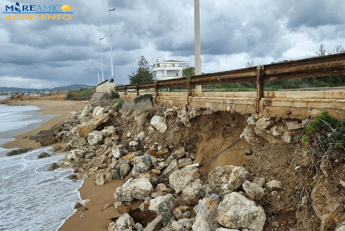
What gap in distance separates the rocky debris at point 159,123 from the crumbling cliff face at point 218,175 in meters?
0.04

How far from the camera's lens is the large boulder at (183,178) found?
19.2ft

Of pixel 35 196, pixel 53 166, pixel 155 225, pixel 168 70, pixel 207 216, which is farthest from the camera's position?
pixel 168 70

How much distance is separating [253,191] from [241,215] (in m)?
0.60

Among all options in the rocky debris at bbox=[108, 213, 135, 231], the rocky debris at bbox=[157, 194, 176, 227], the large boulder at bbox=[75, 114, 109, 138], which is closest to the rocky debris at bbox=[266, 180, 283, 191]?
the rocky debris at bbox=[157, 194, 176, 227]

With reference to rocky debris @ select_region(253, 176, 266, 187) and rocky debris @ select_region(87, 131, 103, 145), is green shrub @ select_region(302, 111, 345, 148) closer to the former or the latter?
rocky debris @ select_region(253, 176, 266, 187)

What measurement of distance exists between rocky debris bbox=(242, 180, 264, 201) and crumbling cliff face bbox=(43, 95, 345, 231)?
0.06ft

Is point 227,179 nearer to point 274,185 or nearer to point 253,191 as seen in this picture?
point 253,191

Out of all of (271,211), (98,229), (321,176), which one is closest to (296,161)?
(321,176)

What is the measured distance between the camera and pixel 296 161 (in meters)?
4.39

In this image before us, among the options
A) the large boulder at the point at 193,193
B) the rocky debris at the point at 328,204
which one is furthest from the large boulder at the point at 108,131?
the rocky debris at the point at 328,204

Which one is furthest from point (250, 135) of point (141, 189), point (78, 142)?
point (78, 142)

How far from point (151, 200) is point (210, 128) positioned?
10.3 ft

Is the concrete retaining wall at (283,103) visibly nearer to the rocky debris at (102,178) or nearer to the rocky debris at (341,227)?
the rocky debris at (341,227)

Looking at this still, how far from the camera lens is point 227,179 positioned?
4684 mm
